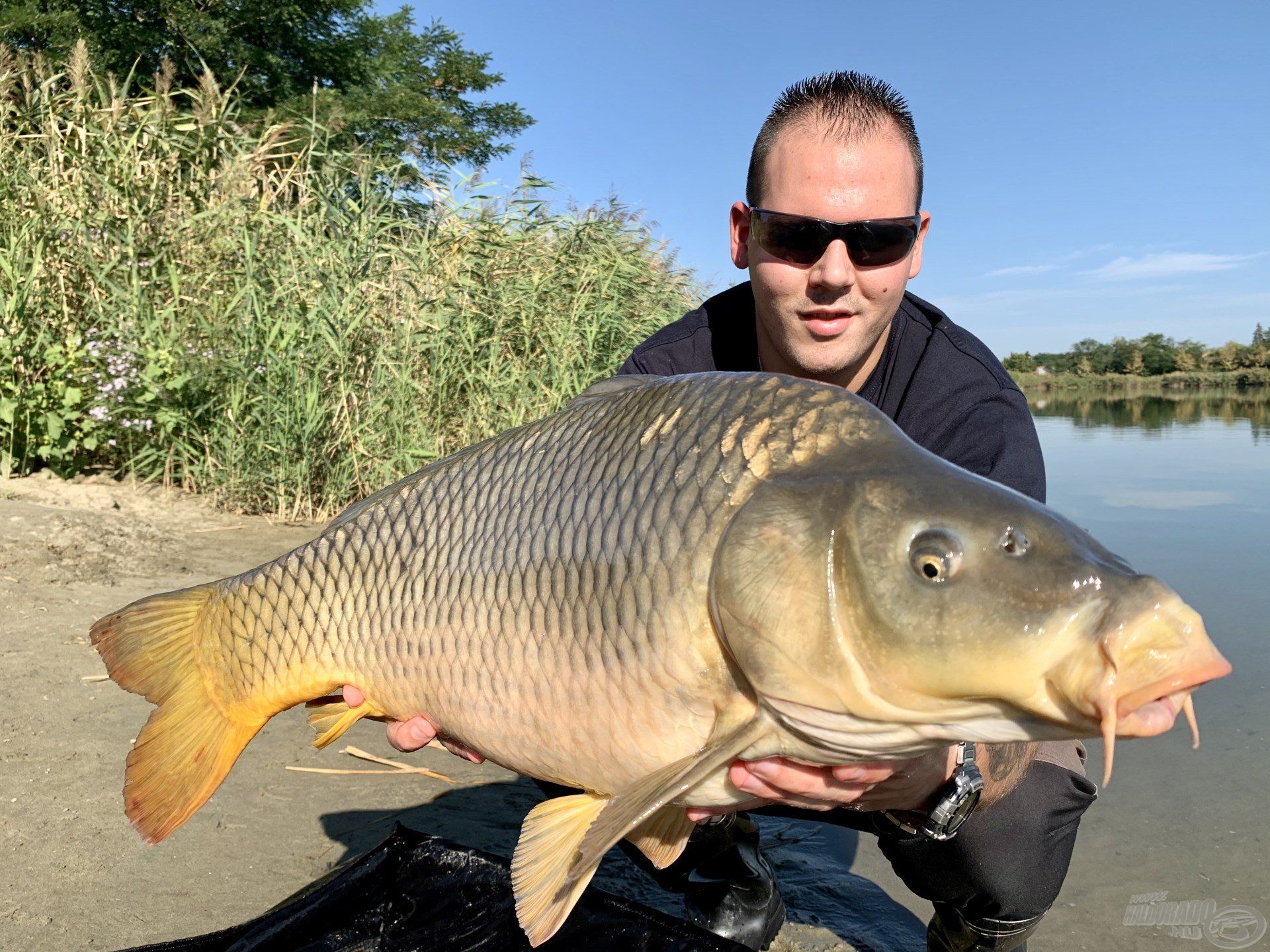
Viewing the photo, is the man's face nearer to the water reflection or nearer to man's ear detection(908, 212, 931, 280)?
man's ear detection(908, 212, 931, 280)

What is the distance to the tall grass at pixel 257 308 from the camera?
5.12 metres

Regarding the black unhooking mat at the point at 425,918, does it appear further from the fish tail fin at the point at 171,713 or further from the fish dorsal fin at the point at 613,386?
the fish dorsal fin at the point at 613,386

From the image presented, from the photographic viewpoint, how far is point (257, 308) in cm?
510

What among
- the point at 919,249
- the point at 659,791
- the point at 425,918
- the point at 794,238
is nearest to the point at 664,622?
the point at 659,791

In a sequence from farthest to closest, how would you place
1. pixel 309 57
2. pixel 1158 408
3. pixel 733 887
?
pixel 1158 408 < pixel 309 57 < pixel 733 887

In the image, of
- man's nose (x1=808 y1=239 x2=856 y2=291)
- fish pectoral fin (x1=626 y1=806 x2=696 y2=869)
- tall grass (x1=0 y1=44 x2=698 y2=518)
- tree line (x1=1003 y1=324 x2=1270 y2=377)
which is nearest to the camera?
fish pectoral fin (x1=626 y1=806 x2=696 y2=869)

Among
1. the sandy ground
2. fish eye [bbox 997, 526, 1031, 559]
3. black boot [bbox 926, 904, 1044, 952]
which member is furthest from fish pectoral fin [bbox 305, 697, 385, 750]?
A: black boot [bbox 926, 904, 1044, 952]

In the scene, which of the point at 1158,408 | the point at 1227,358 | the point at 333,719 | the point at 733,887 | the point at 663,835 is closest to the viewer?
the point at 663,835

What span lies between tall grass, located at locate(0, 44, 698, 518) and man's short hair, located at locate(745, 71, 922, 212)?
3.35 metres

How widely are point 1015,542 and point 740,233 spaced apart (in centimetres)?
155

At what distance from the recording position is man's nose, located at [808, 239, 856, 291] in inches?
78.5

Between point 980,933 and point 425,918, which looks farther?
point 980,933

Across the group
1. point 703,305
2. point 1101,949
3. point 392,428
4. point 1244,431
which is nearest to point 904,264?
point 703,305

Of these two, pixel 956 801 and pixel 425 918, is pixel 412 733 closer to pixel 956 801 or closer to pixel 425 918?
pixel 425 918
